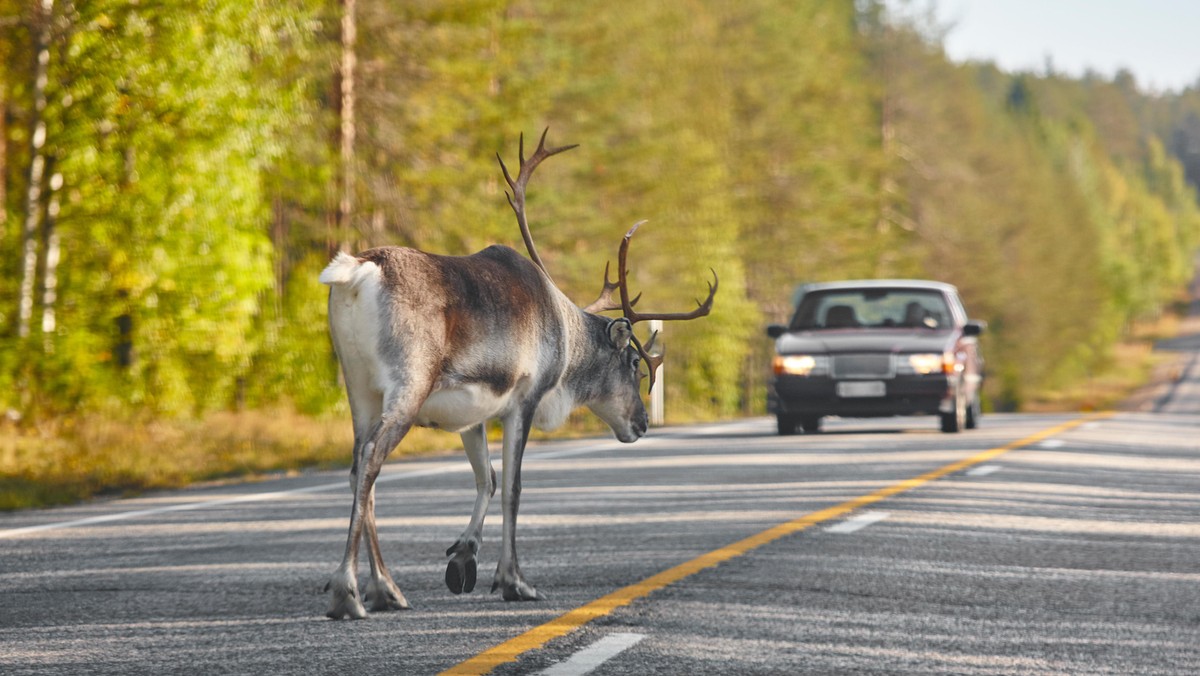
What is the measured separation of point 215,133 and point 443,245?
1097 cm

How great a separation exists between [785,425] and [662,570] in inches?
511

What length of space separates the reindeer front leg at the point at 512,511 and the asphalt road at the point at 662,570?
0.33 feet

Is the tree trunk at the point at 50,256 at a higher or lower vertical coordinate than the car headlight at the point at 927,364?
higher

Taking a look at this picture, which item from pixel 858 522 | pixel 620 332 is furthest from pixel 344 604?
pixel 858 522

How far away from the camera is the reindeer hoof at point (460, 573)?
7664mm

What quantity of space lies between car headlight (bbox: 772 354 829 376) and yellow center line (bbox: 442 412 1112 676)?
17.7 ft

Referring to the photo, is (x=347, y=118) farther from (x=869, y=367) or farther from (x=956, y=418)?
(x=956, y=418)

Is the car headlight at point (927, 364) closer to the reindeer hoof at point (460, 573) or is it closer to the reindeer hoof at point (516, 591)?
the reindeer hoof at point (516, 591)

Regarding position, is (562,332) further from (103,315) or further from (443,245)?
(443,245)

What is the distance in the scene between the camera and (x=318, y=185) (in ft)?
93.5

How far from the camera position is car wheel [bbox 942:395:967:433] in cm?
2111

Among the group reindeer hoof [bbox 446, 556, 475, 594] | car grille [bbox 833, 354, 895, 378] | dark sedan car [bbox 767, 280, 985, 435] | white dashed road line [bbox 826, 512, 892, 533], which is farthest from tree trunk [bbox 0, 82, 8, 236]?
reindeer hoof [bbox 446, 556, 475, 594]

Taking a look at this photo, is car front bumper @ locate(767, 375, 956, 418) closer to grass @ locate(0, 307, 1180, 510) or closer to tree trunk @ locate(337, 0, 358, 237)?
grass @ locate(0, 307, 1180, 510)

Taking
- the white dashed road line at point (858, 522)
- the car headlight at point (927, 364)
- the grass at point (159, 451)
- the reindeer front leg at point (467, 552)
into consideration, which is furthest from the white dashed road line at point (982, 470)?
the reindeer front leg at point (467, 552)
